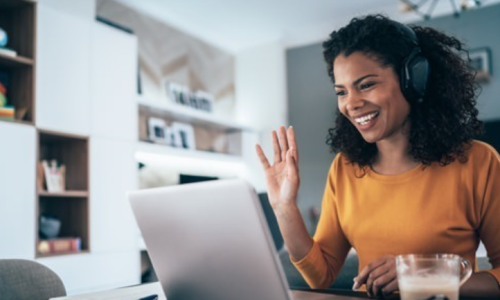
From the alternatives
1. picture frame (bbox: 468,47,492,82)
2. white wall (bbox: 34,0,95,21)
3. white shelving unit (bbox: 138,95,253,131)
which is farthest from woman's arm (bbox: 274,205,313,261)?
picture frame (bbox: 468,47,492,82)

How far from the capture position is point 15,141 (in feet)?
9.34

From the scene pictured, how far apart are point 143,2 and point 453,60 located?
357 cm

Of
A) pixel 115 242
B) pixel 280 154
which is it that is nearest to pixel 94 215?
pixel 115 242

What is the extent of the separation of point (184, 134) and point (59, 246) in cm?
180

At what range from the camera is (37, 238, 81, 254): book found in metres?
3.02

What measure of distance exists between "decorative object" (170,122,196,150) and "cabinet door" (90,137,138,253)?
93cm

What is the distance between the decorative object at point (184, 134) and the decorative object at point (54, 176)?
4.60 ft

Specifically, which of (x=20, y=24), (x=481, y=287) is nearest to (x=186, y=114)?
(x=20, y=24)

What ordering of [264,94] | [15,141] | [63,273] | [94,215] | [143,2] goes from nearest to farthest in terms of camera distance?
[15,141] → [63,273] → [94,215] → [143,2] → [264,94]

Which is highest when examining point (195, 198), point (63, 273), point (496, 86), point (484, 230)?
point (496, 86)

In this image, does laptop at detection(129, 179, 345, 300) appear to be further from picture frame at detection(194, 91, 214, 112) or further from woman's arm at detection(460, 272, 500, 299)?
picture frame at detection(194, 91, 214, 112)

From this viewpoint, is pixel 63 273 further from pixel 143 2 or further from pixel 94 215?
pixel 143 2

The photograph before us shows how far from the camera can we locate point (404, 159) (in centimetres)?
129

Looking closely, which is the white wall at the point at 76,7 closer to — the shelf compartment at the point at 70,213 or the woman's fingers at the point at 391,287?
the shelf compartment at the point at 70,213
